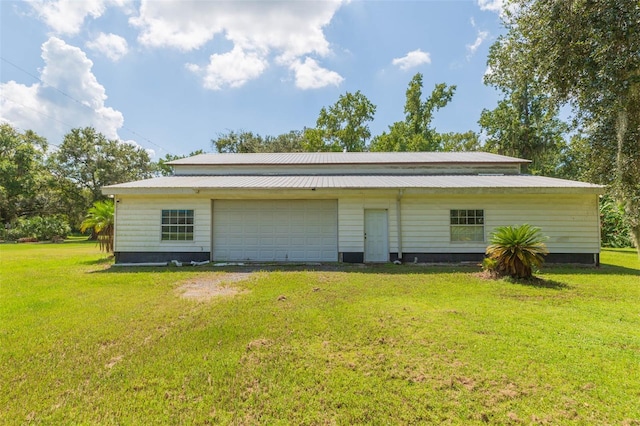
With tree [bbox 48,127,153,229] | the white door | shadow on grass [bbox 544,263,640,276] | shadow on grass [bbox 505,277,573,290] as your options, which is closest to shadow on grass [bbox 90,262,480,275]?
the white door

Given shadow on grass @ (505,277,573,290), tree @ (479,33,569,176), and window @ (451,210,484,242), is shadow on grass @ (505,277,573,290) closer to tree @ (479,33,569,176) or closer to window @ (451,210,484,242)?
window @ (451,210,484,242)

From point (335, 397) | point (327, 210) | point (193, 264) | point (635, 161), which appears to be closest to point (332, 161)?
point (327, 210)

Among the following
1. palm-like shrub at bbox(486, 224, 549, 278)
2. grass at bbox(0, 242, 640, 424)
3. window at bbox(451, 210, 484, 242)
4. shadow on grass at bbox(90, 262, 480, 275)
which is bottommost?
grass at bbox(0, 242, 640, 424)

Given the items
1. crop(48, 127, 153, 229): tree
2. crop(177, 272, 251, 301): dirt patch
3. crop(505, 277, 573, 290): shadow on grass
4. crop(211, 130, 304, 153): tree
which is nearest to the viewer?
crop(177, 272, 251, 301): dirt patch

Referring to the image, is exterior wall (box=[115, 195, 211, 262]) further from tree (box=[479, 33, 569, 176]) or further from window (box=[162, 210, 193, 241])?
tree (box=[479, 33, 569, 176])

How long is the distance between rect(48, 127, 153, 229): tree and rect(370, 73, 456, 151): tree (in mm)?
26826

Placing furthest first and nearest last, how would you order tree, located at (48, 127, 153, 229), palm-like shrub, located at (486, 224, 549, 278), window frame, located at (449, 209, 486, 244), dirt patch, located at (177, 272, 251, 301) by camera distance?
tree, located at (48, 127, 153, 229)
window frame, located at (449, 209, 486, 244)
palm-like shrub, located at (486, 224, 549, 278)
dirt patch, located at (177, 272, 251, 301)

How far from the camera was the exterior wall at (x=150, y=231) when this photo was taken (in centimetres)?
1072

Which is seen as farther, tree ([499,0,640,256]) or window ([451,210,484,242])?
window ([451,210,484,242])

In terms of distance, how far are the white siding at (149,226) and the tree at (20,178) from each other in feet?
81.8

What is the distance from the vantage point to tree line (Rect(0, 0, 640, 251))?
6332 mm

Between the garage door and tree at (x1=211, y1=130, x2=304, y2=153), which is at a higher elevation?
tree at (x1=211, y1=130, x2=304, y2=153)

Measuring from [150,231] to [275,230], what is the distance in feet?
14.4

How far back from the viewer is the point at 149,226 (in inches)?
426
